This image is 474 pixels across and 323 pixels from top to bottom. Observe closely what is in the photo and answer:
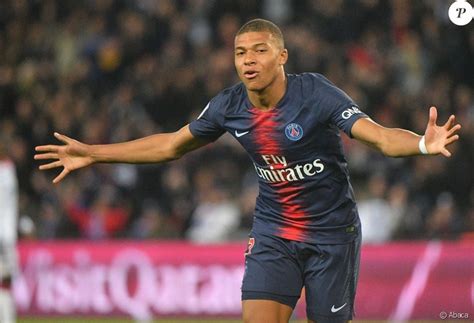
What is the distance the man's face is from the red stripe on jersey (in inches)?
8.3

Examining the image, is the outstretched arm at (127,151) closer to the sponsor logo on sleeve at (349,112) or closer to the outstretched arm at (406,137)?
the sponsor logo on sleeve at (349,112)

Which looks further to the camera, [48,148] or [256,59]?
[48,148]

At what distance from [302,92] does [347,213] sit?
799 millimetres

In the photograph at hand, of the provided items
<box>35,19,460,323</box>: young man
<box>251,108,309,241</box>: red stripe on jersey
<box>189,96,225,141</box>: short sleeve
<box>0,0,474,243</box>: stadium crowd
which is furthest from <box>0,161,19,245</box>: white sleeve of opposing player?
<box>251,108,309,241</box>: red stripe on jersey

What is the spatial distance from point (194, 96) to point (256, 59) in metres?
9.43

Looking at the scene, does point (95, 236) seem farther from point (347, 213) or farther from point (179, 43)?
point (347, 213)

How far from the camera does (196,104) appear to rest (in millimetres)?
15781

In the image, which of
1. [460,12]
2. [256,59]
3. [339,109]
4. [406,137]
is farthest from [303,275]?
[460,12]

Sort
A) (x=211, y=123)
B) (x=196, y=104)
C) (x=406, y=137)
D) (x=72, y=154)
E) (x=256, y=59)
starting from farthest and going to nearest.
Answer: (x=196, y=104), (x=72, y=154), (x=211, y=123), (x=256, y=59), (x=406, y=137)

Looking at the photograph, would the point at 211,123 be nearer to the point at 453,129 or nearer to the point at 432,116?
the point at 432,116

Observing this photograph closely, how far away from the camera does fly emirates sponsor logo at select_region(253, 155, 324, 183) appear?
21.3 ft

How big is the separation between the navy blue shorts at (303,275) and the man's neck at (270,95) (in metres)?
0.80

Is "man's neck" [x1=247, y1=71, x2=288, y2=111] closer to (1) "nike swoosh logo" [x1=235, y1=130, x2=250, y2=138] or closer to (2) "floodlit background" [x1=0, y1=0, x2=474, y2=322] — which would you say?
(1) "nike swoosh logo" [x1=235, y1=130, x2=250, y2=138]

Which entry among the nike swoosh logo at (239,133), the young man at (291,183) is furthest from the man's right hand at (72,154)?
the nike swoosh logo at (239,133)
